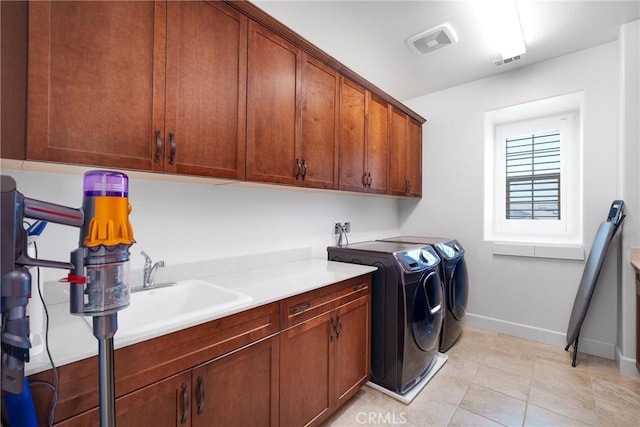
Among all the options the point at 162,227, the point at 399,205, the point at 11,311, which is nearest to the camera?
the point at 11,311

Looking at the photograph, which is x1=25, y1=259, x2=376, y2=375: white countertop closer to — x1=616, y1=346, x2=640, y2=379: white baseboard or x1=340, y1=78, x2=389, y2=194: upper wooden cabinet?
x1=340, y1=78, x2=389, y2=194: upper wooden cabinet

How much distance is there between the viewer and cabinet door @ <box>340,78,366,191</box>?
2.20 m

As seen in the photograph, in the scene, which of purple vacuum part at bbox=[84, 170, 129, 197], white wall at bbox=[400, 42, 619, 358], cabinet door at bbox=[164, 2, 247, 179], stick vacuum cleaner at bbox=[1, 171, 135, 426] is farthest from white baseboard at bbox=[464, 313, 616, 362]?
purple vacuum part at bbox=[84, 170, 129, 197]

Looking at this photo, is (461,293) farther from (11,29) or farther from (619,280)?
(11,29)

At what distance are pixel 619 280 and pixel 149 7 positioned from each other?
11.8 feet

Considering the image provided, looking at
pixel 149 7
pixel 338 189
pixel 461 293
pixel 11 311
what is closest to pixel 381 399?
pixel 461 293

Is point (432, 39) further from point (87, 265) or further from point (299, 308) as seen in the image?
point (87, 265)

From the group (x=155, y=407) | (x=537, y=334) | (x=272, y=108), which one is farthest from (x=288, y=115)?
(x=537, y=334)

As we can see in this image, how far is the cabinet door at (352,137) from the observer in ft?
7.22

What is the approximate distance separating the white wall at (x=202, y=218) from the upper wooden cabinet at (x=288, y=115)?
29 cm

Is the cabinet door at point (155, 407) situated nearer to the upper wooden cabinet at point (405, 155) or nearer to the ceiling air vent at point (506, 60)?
the upper wooden cabinet at point (405, 155)

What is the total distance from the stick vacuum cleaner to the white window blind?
354 cm

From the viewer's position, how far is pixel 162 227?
5.03 ft

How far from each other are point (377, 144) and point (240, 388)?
2123mm
